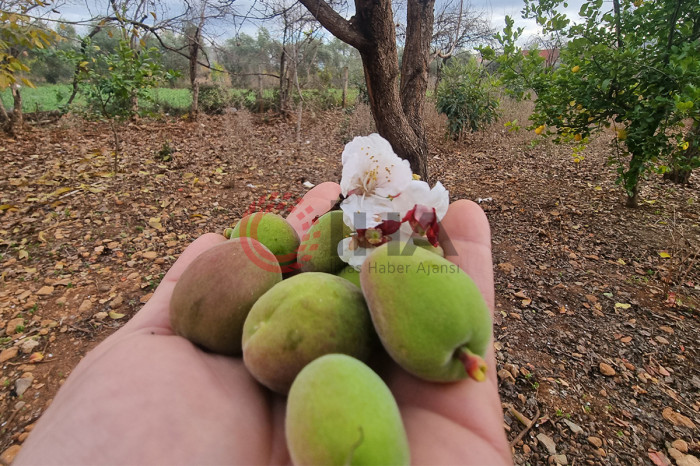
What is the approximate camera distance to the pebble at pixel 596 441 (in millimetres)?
2152

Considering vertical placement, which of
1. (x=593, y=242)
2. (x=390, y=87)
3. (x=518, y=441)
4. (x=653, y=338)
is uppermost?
(x=390, y=87)

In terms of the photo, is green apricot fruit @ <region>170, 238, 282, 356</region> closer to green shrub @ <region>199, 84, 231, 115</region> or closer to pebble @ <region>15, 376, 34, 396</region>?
pebble @ <region>15, 376, 34, 396</region>

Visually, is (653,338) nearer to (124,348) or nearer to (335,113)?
(124,348)

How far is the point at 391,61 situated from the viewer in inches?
142

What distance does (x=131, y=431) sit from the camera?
1.09 meters

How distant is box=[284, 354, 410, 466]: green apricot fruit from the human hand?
0.27 metres

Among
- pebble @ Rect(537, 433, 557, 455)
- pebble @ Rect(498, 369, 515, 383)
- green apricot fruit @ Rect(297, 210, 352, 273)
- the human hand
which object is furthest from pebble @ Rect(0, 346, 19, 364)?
pebble @ Rect(537, 433, 557, 455)

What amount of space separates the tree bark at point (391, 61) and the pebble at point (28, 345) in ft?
11.1

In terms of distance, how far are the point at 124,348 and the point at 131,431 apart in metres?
0.35

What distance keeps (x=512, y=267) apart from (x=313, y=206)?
7.22ft

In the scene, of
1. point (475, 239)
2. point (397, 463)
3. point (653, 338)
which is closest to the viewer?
point (397, 463)

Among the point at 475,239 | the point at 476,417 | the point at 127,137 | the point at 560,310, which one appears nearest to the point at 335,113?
the point at 127,137

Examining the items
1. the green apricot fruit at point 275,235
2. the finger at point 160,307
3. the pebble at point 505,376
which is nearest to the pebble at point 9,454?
the finger at point 160,307

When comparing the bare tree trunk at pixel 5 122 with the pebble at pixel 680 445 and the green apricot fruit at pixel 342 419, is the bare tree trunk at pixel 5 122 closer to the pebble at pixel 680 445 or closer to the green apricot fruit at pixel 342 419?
the green apricot fruit at pixel 342 419
